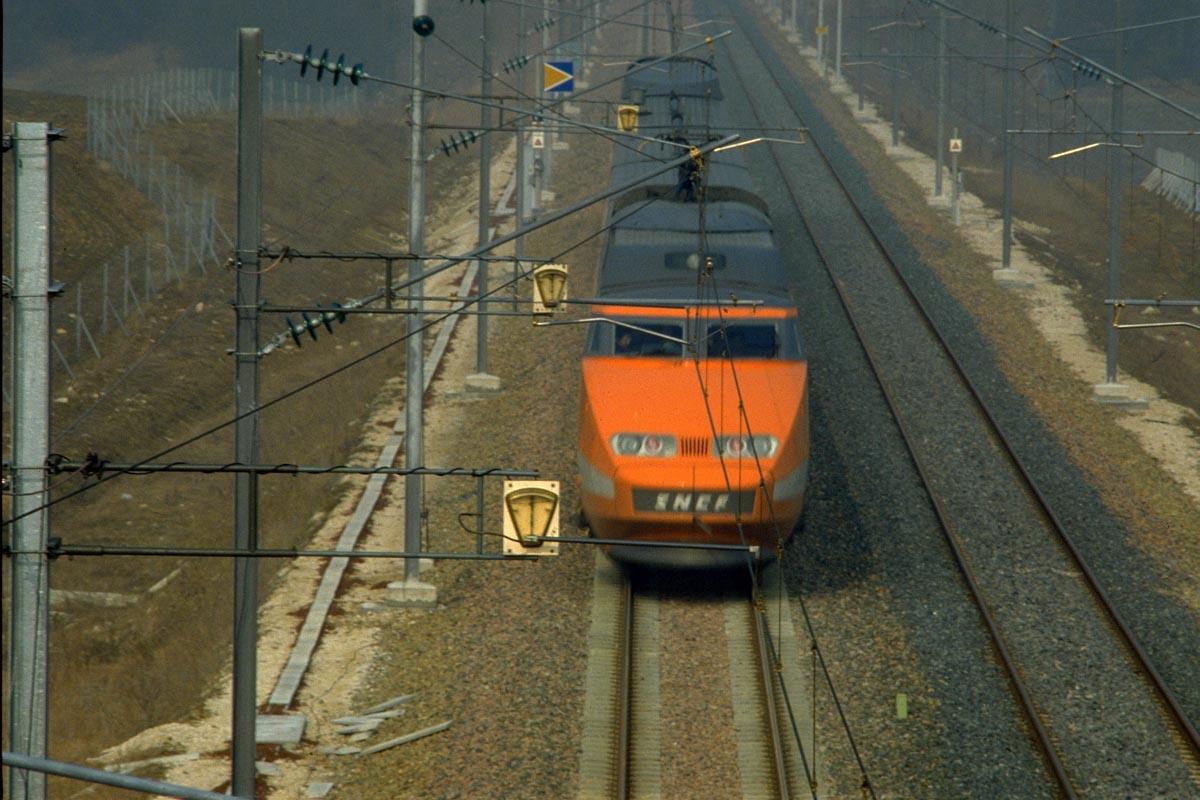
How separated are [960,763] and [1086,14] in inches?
2860

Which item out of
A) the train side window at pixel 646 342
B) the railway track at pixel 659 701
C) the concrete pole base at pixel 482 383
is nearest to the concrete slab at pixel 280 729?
the railway track at pixel 659 701

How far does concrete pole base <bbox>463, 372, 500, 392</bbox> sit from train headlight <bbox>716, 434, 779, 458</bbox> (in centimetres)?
1131

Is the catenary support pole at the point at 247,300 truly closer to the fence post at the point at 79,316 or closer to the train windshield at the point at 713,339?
the train windshield at the point at 713,339

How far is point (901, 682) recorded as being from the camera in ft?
55.3

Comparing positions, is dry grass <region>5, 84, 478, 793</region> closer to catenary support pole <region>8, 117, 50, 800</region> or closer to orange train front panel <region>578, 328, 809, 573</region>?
orange train front panel <region>578, 328, 809, 573</region>

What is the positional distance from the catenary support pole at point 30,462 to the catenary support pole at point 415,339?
23.4 feet

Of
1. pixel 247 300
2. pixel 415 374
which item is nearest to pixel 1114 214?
pixel 415 374

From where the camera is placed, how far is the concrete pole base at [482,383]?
28531 millimetres

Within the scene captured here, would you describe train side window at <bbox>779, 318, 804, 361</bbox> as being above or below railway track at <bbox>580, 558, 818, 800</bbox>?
above

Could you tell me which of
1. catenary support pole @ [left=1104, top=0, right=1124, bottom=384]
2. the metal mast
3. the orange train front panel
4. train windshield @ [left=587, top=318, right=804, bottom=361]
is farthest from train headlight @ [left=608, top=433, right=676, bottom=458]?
catenary support pole @ [left=1104, top=0, right=1124, bottom=384]

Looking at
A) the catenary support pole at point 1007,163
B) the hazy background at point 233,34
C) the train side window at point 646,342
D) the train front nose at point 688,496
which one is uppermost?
the hazy background at point 233,34

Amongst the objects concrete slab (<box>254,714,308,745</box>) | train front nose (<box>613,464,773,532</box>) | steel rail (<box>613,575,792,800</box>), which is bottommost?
concrete slab (<box>254,714,308,745</box>)

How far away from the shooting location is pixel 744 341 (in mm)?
19125

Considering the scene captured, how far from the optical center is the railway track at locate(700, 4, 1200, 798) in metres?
15.3
